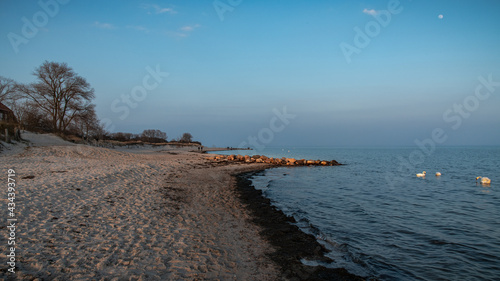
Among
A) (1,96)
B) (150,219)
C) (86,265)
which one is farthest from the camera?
(1,96)

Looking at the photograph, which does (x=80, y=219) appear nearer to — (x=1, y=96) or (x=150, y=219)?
(x=150, y=219)

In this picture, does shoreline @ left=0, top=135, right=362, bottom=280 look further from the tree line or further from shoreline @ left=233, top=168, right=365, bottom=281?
the tree line

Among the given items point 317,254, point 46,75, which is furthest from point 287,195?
point 46,75

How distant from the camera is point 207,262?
5.74 m

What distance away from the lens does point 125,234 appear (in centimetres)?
675

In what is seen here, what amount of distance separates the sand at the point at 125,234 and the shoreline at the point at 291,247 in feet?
1.11

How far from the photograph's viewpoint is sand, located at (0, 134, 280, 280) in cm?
494

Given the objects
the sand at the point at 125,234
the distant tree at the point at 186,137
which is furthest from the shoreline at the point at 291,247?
the distant tree at the point at 186,137

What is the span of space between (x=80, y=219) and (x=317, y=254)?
676 cm

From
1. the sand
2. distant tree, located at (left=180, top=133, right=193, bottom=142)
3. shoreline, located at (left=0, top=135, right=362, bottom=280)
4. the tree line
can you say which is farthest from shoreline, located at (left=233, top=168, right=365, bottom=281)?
distant tree, located at (left=180, top=133, right=193, bottom=142)

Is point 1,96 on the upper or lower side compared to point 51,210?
upper

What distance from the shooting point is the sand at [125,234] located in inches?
195

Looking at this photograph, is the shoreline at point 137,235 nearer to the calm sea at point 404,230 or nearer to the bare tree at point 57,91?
the calm sea at point 404,230

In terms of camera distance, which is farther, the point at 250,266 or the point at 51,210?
the point at 51,210
